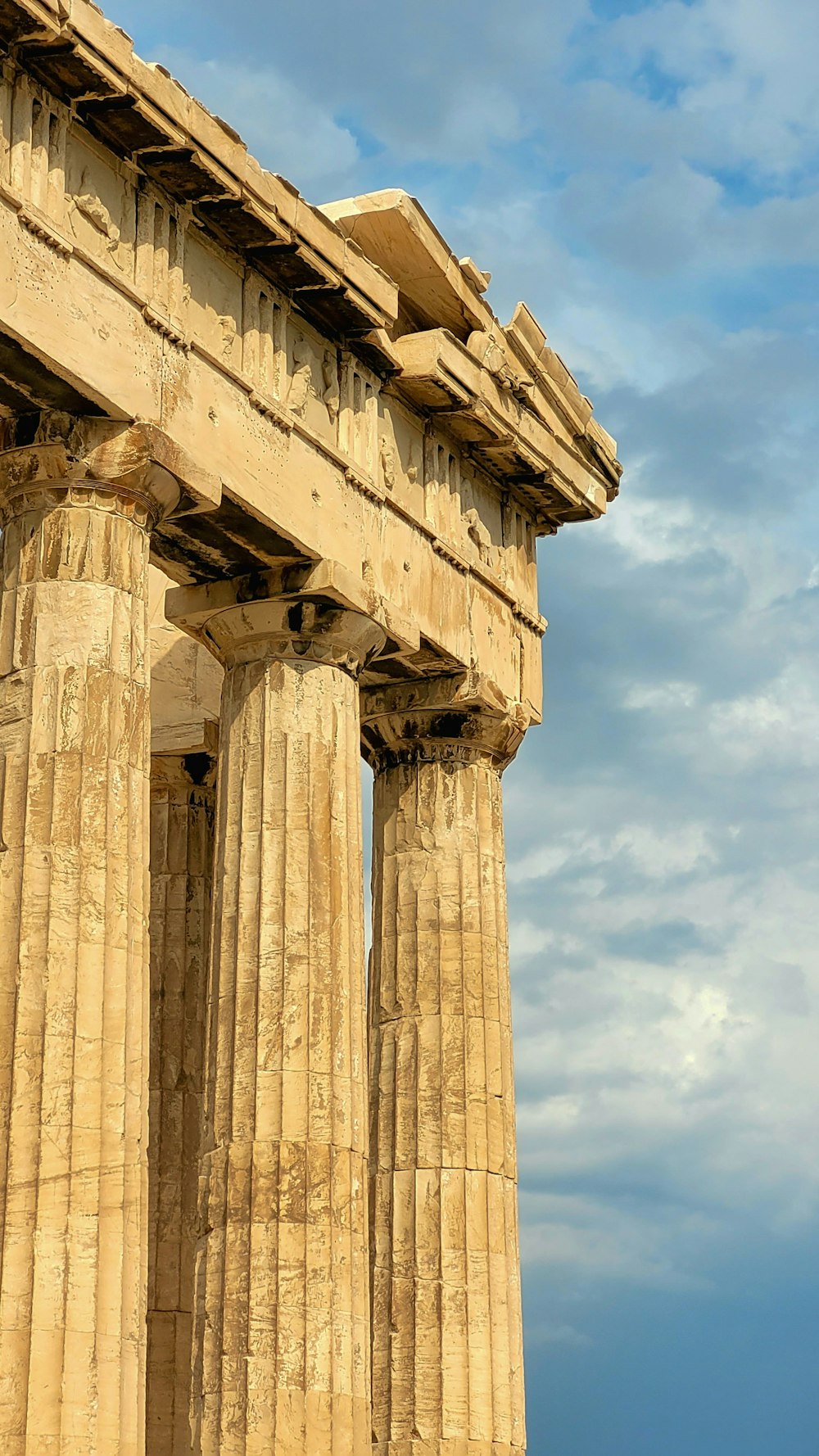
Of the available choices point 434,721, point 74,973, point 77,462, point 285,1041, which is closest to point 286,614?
point 434,721

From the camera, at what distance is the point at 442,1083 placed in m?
32.9

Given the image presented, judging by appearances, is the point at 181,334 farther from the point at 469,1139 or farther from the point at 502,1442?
the point at 502,1442

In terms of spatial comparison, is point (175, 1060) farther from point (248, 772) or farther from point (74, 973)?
point (74, 973)

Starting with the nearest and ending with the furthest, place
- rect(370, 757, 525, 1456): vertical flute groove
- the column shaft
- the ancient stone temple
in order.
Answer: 1. the column shaft
2. the ancient stone temple
3. rect(370, 757, 525, 1456): vertical flute groove

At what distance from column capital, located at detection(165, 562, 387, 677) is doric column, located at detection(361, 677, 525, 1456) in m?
3.70

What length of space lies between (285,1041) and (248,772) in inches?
133

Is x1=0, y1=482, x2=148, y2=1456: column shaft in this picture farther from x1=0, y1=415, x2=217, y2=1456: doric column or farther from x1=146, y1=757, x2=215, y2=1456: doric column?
x1=146, y1=757, x2=215, y2=1456: doric column

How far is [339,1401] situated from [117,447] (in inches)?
431

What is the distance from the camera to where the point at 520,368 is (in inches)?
1382

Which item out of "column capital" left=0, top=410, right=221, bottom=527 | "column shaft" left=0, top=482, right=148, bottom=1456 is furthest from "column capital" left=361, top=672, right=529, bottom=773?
"column capital" left=0, top=410, right=221, bottom=527

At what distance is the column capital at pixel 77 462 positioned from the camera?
86.0ft

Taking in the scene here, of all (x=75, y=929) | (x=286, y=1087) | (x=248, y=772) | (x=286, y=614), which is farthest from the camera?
(x=286, y=614)

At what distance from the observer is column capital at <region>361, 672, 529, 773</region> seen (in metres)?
34.2

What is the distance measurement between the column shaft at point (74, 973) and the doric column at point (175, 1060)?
9750mm
